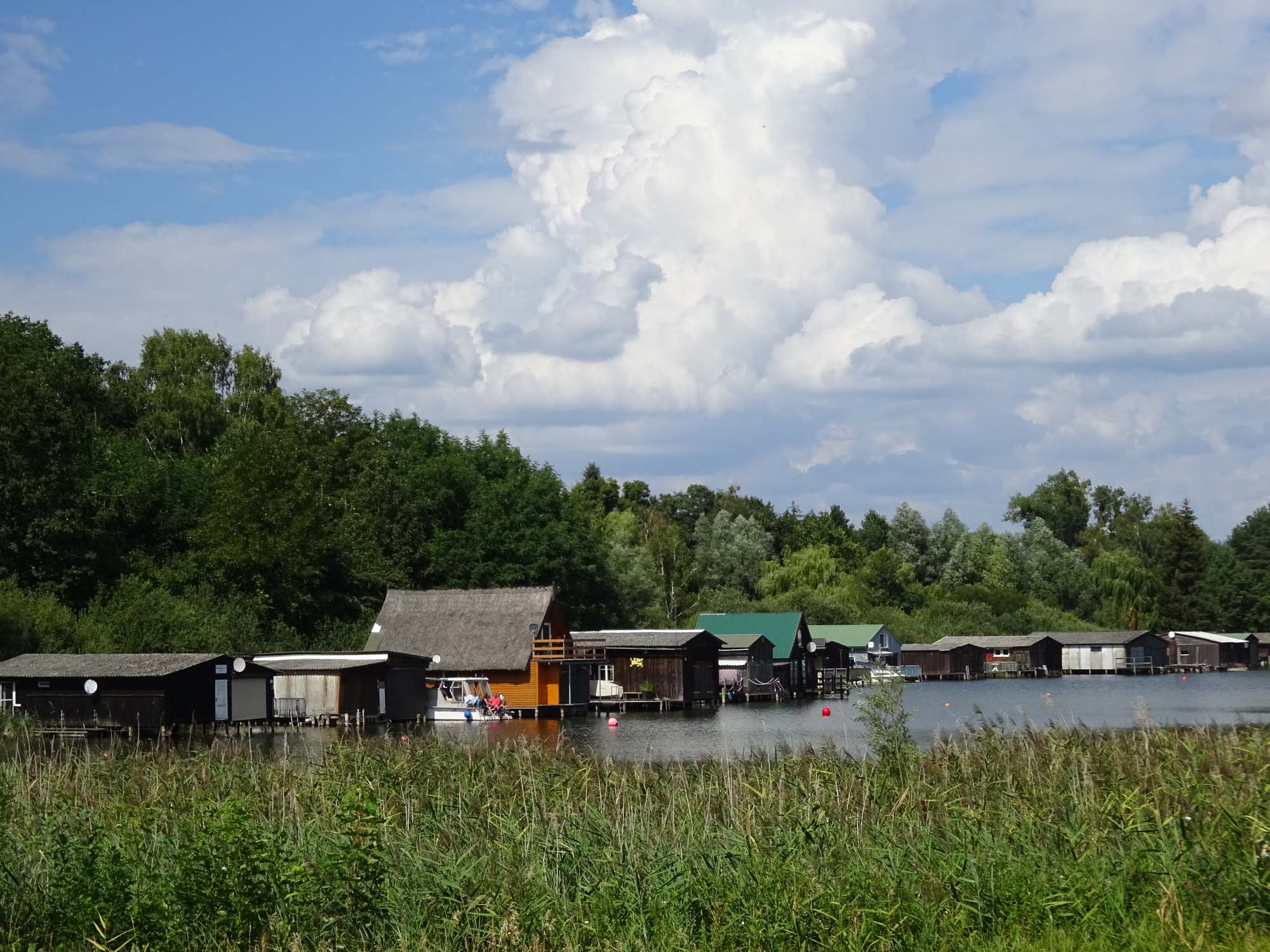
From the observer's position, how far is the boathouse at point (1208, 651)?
114688mm

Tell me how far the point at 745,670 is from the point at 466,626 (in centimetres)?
1887

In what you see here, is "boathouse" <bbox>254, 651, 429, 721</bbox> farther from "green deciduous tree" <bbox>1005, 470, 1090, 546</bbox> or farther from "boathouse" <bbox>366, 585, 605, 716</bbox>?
"green deciduous tree" <bbox>1005, 470, 1090, 546</bbox>

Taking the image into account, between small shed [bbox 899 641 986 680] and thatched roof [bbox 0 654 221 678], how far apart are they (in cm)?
6838

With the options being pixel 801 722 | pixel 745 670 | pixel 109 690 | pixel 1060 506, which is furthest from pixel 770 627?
pixel 1060 506

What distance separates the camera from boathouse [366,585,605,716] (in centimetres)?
5753

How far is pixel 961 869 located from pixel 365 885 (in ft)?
16.7

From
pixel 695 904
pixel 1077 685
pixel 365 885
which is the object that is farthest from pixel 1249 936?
pixel 1077 685

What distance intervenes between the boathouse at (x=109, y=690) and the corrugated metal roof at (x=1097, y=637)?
77934mm

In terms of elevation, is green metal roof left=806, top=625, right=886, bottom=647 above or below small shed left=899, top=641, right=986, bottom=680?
above

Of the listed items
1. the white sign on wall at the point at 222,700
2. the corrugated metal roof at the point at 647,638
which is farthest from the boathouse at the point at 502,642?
the white sign on wall at the point at 222,700

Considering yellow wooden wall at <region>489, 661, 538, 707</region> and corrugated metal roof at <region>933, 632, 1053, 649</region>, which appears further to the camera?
corrugated metal roof at <region>933, 632, 1053, 649</region>

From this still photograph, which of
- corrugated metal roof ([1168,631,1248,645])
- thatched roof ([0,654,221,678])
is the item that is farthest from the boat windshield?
corrugated metal roof ([1168,631,1248,645])

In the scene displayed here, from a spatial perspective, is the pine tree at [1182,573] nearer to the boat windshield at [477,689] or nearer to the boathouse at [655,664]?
the boathouse at [655,664]

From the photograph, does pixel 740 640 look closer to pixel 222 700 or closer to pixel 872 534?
pixel 222 700
